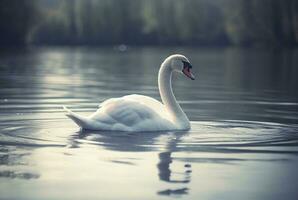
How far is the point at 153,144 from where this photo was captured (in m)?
11.6

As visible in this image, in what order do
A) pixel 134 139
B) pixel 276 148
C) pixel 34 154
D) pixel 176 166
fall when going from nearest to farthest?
pixel 176 166 → pixel 34 154 → pixel 276 148 → pixel 134 139

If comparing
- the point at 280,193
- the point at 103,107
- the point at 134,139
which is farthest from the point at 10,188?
the point at 103,107

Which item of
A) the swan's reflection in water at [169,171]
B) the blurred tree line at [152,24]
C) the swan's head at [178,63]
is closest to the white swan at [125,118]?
the swan's head at [178,63]

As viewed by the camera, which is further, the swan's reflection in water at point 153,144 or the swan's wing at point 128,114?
the swan's wing at point 128,114

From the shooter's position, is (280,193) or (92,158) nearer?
(280,193)

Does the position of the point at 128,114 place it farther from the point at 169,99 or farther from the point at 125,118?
the point at 169,99

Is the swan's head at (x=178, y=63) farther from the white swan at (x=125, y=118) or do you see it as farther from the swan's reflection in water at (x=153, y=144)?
the swan's reflection in water at (x=153, y=144)

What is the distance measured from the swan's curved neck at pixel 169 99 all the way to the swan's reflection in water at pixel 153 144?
0.56 metres

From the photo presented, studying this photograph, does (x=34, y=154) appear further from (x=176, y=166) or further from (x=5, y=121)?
(x=5, y=121)

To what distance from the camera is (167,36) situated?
407 ft

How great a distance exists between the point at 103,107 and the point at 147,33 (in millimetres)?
115586

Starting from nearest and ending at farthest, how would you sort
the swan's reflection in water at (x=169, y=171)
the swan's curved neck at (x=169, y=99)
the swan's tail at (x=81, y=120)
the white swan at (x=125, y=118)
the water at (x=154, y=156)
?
1. the swan's reflection in water at (x=169, y=171)
2. the water at (x=154, y=156)
3. the swan's tail at (x=81, y=120)
4. the white swan at (x=125, y=118)
5. the swan's curved neck at (x=169, y=99)

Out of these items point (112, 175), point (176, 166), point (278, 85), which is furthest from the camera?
point (278, 85)

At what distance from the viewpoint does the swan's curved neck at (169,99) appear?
1355cm
